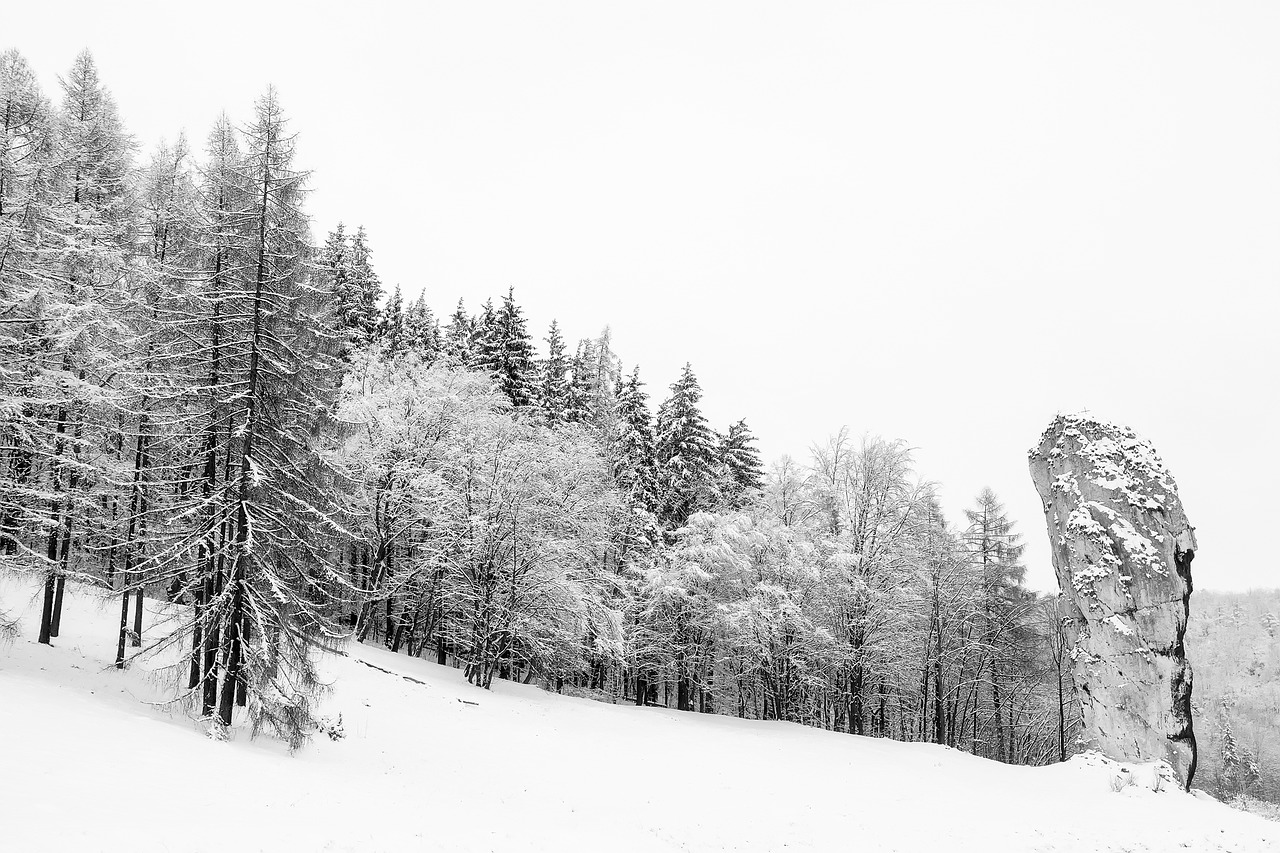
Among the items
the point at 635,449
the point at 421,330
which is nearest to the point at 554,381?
the point at 635,449

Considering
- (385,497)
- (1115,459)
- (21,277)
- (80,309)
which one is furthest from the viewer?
(385,497)

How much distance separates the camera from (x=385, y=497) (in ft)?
99.5

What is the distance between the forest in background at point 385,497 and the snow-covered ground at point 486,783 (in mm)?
1912

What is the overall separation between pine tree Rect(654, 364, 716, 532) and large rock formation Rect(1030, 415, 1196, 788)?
1641 centimetres

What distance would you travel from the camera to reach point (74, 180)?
1842cm

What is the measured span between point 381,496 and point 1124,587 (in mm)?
30331

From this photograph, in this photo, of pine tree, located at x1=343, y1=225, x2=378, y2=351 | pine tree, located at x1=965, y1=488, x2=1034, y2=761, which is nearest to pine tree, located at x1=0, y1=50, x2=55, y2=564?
pine tree, located at x1=343, y1=225, x2=378, y2=351

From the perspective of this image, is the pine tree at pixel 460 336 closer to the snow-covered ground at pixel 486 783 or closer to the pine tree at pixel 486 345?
the pine tree at pixel 486 345

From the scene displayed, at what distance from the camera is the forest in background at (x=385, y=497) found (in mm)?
15055

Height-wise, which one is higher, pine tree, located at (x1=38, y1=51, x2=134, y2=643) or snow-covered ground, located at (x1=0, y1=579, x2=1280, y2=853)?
pine tree, located at (x1=38, y1=51, x2=134, y2=643)

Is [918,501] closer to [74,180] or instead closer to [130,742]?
[130,742]

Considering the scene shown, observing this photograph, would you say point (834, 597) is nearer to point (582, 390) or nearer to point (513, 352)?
point (582, 390)

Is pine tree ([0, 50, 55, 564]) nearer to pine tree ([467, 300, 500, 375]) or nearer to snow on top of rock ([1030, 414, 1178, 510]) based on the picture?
pine tree ([467, 300, 500, 375])

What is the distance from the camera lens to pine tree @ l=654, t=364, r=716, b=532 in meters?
35.7
